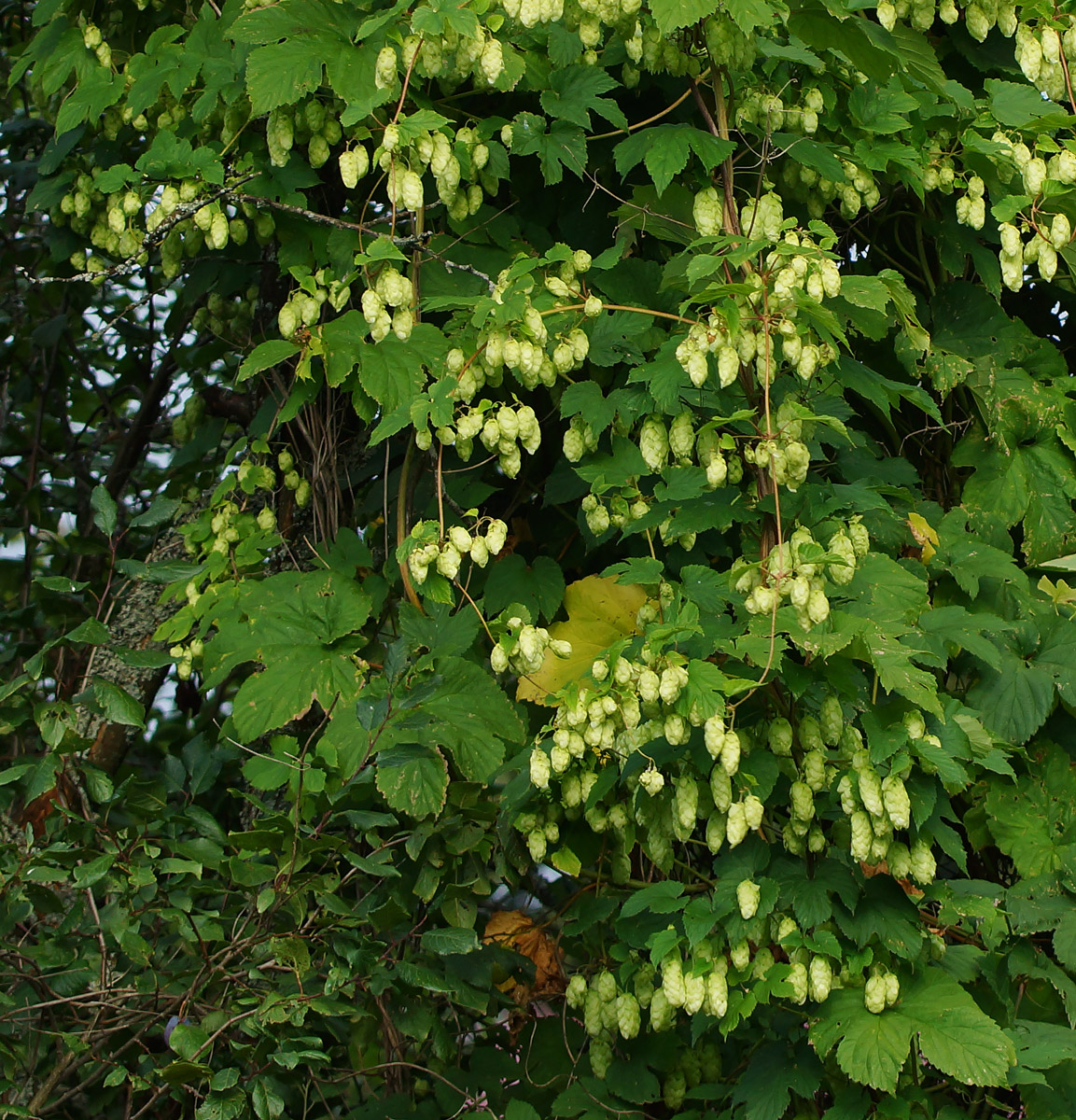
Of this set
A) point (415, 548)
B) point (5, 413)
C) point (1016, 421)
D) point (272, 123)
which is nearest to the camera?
point (415, 548)

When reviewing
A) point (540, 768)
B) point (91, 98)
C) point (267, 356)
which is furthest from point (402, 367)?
point (91, 98)

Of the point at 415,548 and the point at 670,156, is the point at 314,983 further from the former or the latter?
the point at 670,156

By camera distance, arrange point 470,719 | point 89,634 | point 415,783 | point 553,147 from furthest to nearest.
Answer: point 553,147
point 470,719
point 415,783
point 89,634

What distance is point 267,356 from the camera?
2305 mm

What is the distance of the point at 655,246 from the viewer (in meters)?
2.45

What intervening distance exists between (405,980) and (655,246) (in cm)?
139

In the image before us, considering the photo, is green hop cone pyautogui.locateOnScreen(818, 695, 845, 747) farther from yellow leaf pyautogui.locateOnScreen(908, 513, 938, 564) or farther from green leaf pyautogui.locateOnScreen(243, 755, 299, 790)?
green leaf pyautogui.locateOnScreen(243, 755, 299, 790)

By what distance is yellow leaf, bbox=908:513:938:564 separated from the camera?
2.41 meters

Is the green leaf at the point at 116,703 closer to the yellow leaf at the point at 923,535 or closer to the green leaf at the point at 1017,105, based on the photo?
the yellow leaf at the point at 923,535

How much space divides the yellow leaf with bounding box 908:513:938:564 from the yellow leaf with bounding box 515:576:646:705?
1.73ft

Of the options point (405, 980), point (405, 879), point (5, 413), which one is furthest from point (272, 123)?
point (5, 413)

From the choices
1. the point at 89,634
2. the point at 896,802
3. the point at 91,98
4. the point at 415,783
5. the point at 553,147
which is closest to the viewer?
the point at 896,802

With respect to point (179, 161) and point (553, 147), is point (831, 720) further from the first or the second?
point (179, 161)

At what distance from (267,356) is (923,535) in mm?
1250
